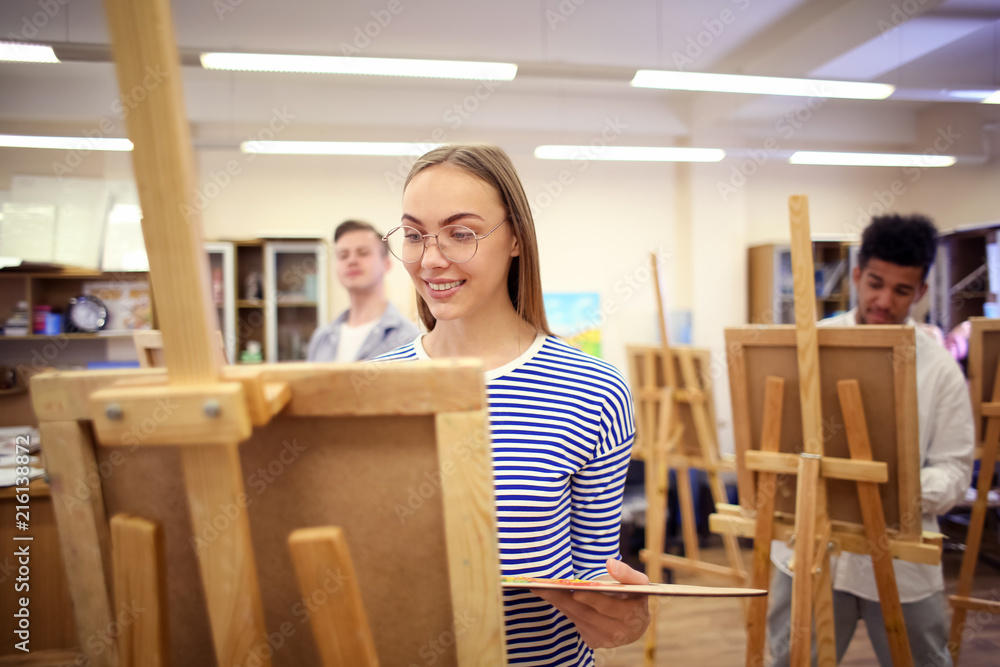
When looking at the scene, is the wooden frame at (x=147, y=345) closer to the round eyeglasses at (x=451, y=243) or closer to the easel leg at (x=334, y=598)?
the round eyeglasses at (x=451, y=243)

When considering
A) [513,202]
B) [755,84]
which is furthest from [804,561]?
[755,84]

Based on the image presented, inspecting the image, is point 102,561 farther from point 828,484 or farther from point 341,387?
point 828,484

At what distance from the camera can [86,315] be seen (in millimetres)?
4648

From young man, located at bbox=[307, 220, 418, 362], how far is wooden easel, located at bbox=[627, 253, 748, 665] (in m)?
1.56

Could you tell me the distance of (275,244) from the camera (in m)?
5.37

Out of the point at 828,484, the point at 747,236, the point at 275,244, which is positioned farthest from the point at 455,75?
the point at 747,236

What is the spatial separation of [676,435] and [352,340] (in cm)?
199

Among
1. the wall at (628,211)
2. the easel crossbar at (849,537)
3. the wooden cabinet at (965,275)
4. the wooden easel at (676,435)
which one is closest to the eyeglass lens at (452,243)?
the easel crossbar at (849,537)

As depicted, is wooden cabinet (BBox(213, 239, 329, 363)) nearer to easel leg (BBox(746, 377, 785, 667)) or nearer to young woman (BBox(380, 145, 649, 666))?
easel leg (BBox(746, 377, 785, 667))

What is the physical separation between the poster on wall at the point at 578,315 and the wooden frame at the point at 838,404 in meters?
4.16

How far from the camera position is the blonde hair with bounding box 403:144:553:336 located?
1.01m

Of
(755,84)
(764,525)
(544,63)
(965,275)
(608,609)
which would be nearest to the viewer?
(608,609)

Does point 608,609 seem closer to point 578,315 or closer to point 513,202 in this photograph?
point 513,202

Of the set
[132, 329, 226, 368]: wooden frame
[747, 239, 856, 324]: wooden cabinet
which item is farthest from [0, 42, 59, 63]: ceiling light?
[747, 239, 856, 324]: wooden cabinet
